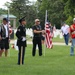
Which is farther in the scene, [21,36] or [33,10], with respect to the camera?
[33,10]

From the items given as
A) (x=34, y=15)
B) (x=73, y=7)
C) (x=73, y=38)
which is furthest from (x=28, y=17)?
(x=73, y=38)

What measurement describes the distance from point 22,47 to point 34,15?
77.5 metres

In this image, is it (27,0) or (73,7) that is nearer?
(73,7)

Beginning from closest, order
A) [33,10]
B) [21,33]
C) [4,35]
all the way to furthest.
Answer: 1. [21,33]
2. [4,35]
3. [33,10]

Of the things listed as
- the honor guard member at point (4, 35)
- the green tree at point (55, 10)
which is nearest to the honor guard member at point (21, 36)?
the honor guard member at point (4, 35)

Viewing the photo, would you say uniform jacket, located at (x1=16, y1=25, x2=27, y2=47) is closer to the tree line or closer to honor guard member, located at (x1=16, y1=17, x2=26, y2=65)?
honor guard member, located at (x1=16, y1=17, x2=26, y2=65)

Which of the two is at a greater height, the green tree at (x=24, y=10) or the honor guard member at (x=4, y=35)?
the green tree at (x=24, y=10)

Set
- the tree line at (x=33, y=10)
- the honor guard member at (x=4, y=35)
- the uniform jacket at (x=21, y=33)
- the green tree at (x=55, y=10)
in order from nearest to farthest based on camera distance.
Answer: the uniform jacket at (x=21, y=33)
the honor guard member at (x=4, y=35)
the green tree at (x=55, y=10)
the tree line at (x=33, y=10)

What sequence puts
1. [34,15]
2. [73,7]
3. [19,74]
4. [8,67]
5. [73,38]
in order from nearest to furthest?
[19,74] < [8,67] < [73,38] < [73,7] < [34,15]

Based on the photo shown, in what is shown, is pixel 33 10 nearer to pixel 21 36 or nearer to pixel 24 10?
pixel 24 10

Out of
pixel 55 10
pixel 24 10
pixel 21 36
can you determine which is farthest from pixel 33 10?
pixel 21 36

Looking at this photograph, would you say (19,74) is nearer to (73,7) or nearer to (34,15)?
(73,7)

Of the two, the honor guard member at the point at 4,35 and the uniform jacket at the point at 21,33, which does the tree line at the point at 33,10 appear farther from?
the uniform jacket at the point at 21,33

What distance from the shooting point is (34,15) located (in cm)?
9288
